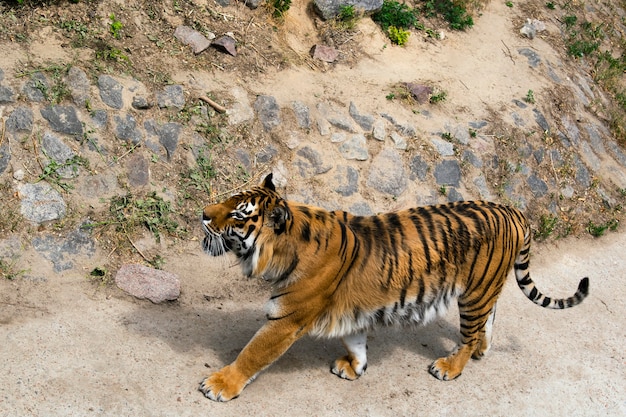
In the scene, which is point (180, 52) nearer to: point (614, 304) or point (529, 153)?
point (529, 153)

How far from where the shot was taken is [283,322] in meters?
4.39

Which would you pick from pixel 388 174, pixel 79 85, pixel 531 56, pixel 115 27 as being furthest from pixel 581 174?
pixel 79 85

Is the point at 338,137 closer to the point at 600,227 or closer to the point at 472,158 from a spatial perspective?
the point at 472,158

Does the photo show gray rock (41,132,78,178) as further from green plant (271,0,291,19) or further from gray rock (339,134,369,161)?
green plant (271,0,291,19)

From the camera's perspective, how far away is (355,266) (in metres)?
4.59

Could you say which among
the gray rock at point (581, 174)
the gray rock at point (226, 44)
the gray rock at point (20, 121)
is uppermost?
the gray rock at point (581, 174)

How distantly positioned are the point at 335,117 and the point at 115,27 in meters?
2.46

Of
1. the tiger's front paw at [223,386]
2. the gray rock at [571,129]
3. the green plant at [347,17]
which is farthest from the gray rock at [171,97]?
the gray rock at [571,129]

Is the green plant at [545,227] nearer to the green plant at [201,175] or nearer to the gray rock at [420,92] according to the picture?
the gray rock at [420,92]

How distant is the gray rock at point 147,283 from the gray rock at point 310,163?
6.31 feet

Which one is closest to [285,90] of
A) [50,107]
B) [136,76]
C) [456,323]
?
[136,76]

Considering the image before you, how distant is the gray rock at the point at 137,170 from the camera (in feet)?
19.6

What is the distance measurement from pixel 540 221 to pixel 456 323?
2236 mm

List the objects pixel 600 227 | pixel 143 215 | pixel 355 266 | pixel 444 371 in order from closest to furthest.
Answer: pixel 355 266 < pixel 444 371 < pixel 143 215 < pixel 600 227
